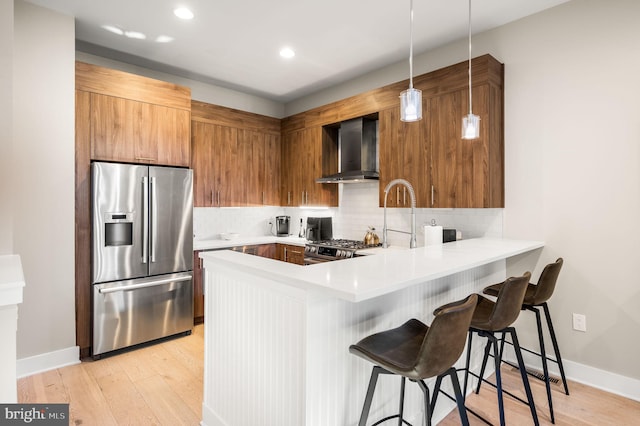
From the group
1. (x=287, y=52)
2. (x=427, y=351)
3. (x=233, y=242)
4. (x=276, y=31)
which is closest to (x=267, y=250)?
(x=233, y=242)

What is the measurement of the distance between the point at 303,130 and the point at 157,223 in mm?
2175

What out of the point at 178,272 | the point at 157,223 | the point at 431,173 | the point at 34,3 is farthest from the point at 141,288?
the point at 431,173

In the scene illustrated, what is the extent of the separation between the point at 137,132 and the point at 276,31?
162cm

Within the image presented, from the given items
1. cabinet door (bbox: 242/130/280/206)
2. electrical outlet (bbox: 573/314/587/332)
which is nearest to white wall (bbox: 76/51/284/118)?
cabinet door (bbox: 242/130/280/206)

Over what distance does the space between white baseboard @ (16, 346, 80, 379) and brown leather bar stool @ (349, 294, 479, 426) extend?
272cm

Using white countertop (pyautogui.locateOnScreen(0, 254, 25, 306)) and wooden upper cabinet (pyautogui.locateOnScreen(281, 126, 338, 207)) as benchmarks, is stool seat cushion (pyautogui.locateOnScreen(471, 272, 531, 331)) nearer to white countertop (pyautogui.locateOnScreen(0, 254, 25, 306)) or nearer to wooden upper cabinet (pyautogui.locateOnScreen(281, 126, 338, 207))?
white countertop (pyautogui.locateOnScreen(0, 254, 25, 306))

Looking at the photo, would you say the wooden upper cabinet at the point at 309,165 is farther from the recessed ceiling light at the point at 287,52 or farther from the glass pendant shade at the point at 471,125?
the glass pendant shade at the point at 471,125

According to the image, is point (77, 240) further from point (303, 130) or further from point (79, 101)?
point (303, 130)

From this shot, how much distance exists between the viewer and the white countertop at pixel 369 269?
4.37ft

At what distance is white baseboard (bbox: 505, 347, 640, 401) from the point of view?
2.42 meters

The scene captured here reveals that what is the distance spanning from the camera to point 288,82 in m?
4.41

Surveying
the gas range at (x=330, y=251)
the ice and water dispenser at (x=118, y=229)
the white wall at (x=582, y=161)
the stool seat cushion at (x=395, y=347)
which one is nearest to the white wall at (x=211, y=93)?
the ice and water dispenser at (x=118, y=229)

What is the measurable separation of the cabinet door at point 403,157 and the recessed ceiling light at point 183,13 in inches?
77.2

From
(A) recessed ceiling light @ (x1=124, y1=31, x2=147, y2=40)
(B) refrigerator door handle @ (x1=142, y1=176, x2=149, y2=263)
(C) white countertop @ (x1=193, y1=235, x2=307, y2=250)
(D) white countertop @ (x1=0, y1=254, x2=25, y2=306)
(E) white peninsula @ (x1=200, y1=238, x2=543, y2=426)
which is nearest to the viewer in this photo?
(D) white countertop @ (x1=0, y1=254, x2=25, y2=306)
